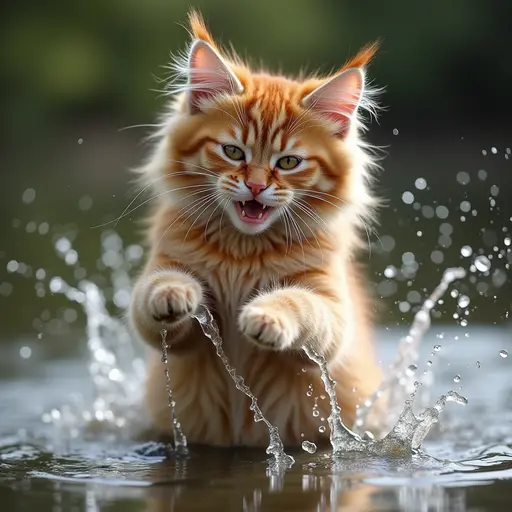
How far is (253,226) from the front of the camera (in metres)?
3.83

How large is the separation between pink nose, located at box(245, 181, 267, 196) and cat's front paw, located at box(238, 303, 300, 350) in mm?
449

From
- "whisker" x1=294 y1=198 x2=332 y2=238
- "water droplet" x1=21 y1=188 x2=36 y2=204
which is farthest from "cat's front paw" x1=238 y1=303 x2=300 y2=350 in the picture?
"water droplet" x1=21 y1=188 x2=36 y2=204

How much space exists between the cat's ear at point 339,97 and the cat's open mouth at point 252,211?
0.43m

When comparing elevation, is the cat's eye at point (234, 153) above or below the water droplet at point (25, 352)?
above

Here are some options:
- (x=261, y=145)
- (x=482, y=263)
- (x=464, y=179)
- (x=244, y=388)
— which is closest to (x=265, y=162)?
(x=261, y=145)

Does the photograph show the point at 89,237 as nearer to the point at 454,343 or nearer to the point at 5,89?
the point at 454,343

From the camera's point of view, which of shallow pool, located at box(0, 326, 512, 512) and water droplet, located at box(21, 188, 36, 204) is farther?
water droplet, located at box(21, 188, 36, 204)

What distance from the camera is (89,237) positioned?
10047 mm

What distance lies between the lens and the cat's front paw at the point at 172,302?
3.54 meters

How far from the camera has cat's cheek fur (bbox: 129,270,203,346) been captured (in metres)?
3.55

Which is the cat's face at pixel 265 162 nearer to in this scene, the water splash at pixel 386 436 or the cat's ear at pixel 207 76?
the cat's ear at pixel 207 76

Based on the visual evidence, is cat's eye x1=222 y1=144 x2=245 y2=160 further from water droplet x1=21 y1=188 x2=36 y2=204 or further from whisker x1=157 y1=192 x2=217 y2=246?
water droplet x1=21 y1=188 x2=36 y2=204

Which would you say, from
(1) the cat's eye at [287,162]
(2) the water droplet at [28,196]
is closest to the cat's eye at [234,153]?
(1) the cat's eye at [287,162]

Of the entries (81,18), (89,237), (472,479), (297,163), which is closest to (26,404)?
(297,163)
